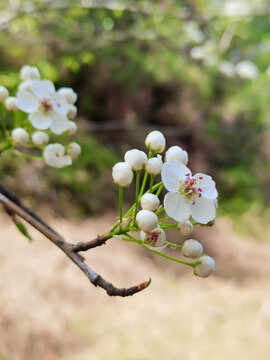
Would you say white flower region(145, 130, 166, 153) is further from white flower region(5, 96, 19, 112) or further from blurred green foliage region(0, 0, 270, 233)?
blurred green foliage region(0, 0, 270, 233)

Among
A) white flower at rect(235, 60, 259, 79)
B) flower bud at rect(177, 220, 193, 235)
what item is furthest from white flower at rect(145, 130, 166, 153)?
white flower at rect(235, 60, 259, 79)

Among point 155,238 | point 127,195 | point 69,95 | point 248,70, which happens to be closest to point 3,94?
point 69,95

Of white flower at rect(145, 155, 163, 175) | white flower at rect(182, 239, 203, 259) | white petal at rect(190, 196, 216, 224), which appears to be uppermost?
white flower at rect(145, 155, 163, 175)

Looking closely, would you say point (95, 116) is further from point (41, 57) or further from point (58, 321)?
point (58, 321)

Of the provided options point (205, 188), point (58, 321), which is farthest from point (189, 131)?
point (205, 188)

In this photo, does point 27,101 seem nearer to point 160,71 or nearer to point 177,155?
point 177,155

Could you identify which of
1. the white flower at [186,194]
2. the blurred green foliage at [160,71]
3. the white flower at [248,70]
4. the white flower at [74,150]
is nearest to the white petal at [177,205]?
the white flower at [186,194]

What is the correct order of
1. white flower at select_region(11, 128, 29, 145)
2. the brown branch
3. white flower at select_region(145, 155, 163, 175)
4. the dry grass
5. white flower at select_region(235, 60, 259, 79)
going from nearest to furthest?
1. the brown branch
2. white flower at select_region(145, 155, 163, 175)
3. white flower at select_region(11, 128, 29, 145)
4. the dry grass
5. white flower at select_region(235, 60, 259, 79)
